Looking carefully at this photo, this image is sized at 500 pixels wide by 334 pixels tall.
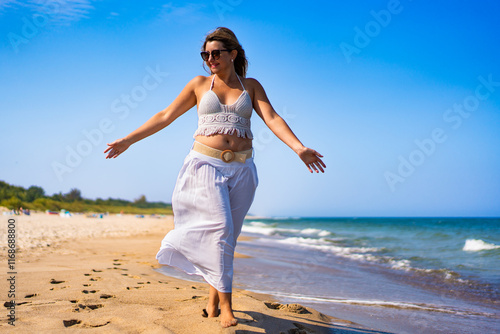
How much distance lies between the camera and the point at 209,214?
9.24 ft

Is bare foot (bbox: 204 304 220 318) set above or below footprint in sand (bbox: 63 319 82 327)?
above

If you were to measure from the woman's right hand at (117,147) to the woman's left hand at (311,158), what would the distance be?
141cm

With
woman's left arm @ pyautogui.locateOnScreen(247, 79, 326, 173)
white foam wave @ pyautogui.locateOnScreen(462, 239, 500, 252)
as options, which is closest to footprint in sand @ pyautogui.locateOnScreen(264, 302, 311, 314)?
woman's left arm @ pyautogui.locateOnScreen(247, 79, 326, 173)

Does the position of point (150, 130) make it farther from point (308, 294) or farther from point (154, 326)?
point (308, 294)

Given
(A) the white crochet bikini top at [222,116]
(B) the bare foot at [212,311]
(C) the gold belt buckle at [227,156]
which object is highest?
(A) the white crochet bikini top at [222,116]

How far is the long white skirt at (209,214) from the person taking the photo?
2791 millimetres

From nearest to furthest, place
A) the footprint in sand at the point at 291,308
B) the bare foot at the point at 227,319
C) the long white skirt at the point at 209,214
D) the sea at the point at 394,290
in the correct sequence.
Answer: the bare foot at the point at 227,319
the long white skirt at the point at 209,214
the footprint in sand at the point at 291,308
the sea at the point at 394,290

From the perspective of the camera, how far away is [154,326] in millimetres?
2648

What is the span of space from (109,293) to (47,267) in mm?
1984

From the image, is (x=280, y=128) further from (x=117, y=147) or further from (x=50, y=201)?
(x=50, y=201)

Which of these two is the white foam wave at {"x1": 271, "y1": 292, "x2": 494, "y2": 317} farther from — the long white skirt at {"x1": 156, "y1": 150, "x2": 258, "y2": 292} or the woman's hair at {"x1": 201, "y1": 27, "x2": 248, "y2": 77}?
the woman's hair at {"x1": 201, "y1": 27, "x2": 248, "y2": 77}

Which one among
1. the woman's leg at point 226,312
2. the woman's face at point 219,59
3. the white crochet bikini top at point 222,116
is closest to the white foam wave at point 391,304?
the woman's leg at point 226,312

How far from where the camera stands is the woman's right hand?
119 inches

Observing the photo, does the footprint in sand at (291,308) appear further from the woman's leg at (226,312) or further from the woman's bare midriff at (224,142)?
the woman's bare midriff at (224,142)
